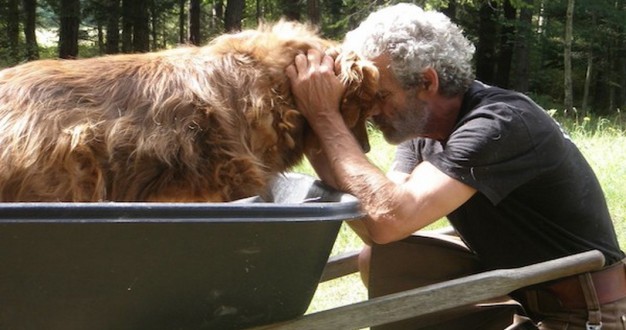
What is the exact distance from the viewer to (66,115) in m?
2.17

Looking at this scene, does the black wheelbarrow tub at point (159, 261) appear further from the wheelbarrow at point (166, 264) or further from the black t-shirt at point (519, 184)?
the black t-shirt at point (519, 184)

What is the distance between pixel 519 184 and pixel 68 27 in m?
18.0

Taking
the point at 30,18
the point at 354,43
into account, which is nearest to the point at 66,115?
the point at 354,43

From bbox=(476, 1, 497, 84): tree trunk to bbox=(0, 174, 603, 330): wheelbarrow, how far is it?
865 inches

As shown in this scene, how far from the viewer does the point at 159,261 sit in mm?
1698

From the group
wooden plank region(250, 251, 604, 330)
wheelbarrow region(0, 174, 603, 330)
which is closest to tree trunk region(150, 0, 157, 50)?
wooden plank region(250, 251, 604, 330)

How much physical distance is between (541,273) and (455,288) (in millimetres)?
399

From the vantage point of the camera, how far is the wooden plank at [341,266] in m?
3.10

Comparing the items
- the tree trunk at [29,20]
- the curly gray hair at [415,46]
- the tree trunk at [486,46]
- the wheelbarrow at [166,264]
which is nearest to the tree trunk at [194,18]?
the tree trunk at [29,20]

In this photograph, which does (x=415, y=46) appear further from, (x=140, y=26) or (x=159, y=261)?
(x=140, y=26)

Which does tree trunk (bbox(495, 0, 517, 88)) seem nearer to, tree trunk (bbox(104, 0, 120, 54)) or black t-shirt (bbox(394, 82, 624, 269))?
tree trunk (bbox(104, 0, 120, 54))

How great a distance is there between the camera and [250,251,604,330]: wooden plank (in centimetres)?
201

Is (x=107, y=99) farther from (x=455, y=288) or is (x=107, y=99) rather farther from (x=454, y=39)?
(x=454, y=39)

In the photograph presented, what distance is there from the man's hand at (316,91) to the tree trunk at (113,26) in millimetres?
16846
